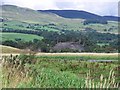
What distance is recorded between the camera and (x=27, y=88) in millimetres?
13062

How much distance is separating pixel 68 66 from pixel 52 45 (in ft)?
182

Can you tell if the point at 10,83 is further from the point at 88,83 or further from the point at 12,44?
the point at 12,44

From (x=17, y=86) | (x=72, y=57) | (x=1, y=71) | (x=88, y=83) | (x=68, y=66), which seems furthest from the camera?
(x=72, y=57)

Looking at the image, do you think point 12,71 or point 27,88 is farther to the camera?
point 12,71

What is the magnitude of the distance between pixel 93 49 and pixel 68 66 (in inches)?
2270

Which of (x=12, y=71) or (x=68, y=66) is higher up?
(x=12, y=71)

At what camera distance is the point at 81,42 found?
10775 centimetres

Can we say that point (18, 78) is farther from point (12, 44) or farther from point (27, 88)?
point (12, 44)

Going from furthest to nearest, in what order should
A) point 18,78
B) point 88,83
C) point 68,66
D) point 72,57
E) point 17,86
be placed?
point 72,57 → point 68,66 → point 18,78 → point 17,86 → point 88,83

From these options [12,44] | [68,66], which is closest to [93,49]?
[12,44]

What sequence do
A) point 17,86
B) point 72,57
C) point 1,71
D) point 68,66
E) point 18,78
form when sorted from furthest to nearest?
1. point 72,57
2. point 68,66
3. point 1,71
4. point 18,78
5. point 17,86

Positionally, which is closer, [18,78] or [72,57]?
[18,78]

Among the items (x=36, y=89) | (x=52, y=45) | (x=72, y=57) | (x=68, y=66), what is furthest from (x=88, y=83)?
(x=52, y=45)

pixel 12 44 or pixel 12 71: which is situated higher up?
pixel 12 71
